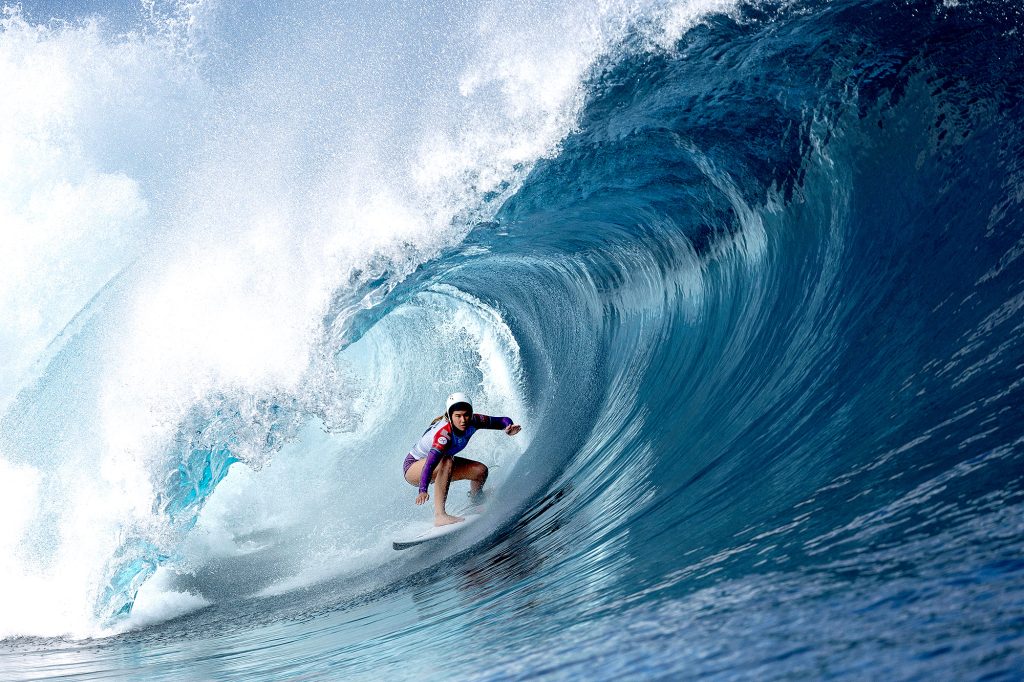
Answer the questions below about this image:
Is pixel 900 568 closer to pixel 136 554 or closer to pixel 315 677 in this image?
pixel 315 677

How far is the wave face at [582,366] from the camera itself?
2553 mm

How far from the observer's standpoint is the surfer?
6145 mm

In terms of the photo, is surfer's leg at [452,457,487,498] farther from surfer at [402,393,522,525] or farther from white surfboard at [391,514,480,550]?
white surfboard at [391,514,480,550]

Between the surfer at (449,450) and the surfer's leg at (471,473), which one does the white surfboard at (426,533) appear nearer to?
the surfer at (449,450)

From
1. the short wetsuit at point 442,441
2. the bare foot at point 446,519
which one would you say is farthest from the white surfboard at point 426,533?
the short wetsuit at point 442,441

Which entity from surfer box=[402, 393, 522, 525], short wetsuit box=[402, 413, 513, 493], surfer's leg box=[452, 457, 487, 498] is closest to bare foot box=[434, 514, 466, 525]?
surfer box=[402, 393, 522, 525]

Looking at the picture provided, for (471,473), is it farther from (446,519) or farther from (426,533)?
(426,533)

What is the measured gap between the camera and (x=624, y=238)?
8.32 metres

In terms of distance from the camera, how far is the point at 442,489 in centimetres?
620

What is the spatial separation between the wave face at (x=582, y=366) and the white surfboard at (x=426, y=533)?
159 millimetres

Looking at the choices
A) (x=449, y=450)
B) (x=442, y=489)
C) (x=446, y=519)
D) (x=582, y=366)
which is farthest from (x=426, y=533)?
(x=582, y=366)

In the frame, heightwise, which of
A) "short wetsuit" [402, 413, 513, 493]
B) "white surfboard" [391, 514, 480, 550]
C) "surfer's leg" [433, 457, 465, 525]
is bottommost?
"white surfboard" [391, 514, 480, 550]

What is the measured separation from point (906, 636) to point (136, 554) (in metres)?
6.17

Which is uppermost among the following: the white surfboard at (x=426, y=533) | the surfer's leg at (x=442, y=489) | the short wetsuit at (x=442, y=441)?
the short wetsuit at (x=442, y=441)
